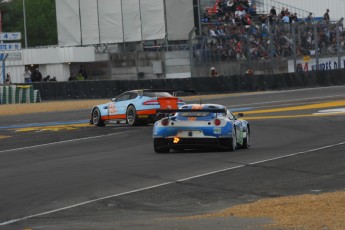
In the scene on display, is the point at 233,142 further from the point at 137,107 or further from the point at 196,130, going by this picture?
the point at 137,107

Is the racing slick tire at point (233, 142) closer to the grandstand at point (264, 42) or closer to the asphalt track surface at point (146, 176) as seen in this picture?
the asphalt track surface at point (146, 176)

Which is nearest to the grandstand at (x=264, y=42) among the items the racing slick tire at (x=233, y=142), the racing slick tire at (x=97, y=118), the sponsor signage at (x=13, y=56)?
the sponsor signage at (x=13, y=56)

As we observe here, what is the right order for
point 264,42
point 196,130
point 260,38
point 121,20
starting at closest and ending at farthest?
point 196,130
point 260,38
point 264,42
point 121,20

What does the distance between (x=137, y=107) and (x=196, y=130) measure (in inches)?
403

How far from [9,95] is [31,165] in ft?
109

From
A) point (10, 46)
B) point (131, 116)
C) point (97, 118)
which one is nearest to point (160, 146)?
point (131, 116)

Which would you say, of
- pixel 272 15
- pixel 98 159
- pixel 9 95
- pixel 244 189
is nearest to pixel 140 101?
pixel 98 159

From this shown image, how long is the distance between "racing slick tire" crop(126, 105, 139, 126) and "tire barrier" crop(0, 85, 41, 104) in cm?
2136

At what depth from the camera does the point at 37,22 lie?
10650 centimetres

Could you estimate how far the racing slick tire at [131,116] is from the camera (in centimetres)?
2837

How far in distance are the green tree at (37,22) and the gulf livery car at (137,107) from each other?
76.3 metres

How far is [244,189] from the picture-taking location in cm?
1189

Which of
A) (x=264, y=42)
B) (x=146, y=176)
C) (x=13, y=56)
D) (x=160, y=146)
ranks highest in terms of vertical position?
(x=264, y=42)

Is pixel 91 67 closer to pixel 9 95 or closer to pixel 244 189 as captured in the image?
pixel 9 95
